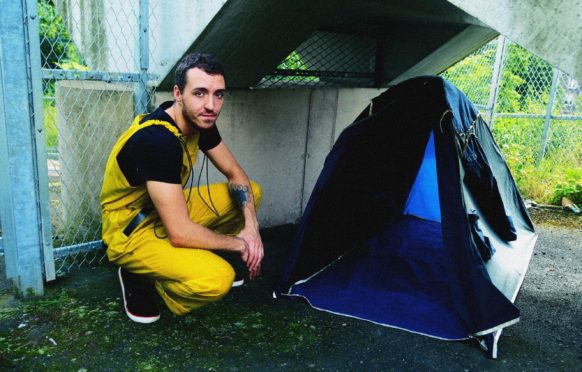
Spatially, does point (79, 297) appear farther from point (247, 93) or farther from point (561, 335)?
point (561, 335)

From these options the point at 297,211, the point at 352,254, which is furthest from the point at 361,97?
the point at 352,254

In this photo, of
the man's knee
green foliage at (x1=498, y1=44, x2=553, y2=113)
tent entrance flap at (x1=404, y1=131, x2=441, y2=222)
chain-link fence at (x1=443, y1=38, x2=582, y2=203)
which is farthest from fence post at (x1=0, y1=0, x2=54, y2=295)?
green foliage at (x1=498, y1=44, x2=553, y2=113)

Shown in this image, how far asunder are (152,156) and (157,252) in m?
0.56

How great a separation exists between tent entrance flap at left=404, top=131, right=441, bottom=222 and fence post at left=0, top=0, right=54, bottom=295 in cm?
307

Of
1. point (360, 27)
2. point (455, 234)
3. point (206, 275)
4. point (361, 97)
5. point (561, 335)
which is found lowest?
point (561, 335)

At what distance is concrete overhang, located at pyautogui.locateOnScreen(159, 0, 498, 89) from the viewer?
3.19 metres

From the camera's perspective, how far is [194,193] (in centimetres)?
322

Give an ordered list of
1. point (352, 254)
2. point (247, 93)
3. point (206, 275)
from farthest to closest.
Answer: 1. point (247, 93)
2. point (352, 254)
3. point (206, 275)

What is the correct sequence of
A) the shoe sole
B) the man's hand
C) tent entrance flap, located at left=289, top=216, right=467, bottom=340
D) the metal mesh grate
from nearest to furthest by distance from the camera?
the man's hand < tent entrance flap, located at left=289, top=216, right=467, bottom=340 < the shoe sole < the metal mesh grate

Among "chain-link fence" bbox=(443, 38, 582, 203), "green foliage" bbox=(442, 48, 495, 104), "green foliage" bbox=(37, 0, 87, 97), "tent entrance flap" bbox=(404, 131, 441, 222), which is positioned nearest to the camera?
"tent entrance flap" bbox=(404, 131, 441, 222)

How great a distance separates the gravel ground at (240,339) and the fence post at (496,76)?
3318 millimetres

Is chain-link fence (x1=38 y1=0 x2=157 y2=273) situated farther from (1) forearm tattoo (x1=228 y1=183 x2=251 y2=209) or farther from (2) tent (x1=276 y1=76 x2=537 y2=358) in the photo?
(2) tent (x1=276 y1=76 x2=537 y2=358)

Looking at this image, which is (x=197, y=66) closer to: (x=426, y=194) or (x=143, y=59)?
(x=143, y=59)

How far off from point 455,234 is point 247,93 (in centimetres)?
224
